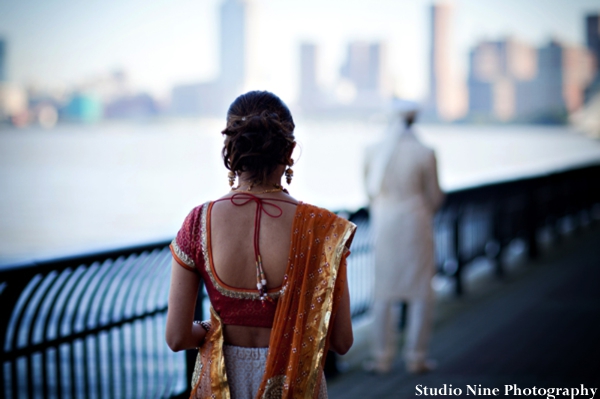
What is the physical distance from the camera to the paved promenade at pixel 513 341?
206 inches

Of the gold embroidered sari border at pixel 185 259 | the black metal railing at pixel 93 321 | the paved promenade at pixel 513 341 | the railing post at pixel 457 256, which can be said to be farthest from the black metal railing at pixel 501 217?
the gold embroidered sari border at pixel 185 259

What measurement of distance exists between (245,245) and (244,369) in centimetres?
38

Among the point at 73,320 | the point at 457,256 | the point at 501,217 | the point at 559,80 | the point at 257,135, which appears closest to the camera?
the point at 257,135

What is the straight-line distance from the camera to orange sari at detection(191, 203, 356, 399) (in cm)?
214

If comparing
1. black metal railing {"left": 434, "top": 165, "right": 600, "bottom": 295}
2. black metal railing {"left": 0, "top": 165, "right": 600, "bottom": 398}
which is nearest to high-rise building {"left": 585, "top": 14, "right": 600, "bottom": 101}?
black metal railing {"left": 434, "top": 165, "right": 600, "bottom": 295}

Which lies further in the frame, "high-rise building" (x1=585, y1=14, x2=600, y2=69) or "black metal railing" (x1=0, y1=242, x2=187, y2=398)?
"high-rise building" (x1=585, y1=14, x2=600, y2=69)

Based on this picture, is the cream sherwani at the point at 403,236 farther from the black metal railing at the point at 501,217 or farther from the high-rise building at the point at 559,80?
the high-rise building at the point at 559,80

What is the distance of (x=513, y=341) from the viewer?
6379mm

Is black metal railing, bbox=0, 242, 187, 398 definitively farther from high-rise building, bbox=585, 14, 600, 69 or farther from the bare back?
high-rise building, bbox=585, 14, 600, 69

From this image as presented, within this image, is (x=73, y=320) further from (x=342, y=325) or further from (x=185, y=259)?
(x=342, y=325)

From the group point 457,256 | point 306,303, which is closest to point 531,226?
point 457,256

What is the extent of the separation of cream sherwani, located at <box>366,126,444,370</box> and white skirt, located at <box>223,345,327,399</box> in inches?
134

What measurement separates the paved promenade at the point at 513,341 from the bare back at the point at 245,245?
3128 millimetres

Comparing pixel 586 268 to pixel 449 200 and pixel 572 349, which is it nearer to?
pixel 449 200
